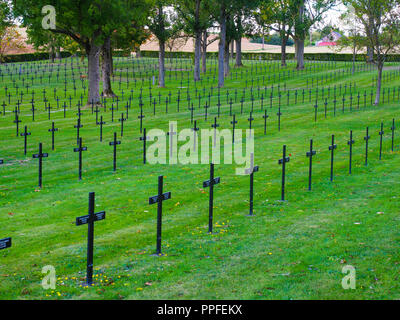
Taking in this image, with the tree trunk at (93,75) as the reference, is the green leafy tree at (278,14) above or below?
above

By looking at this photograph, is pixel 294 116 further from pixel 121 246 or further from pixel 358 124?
pixel 121 246

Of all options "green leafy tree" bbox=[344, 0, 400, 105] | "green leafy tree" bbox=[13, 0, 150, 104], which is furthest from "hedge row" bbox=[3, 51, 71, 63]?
"green leafy tree" bbox=[344, 0, 400, 105]

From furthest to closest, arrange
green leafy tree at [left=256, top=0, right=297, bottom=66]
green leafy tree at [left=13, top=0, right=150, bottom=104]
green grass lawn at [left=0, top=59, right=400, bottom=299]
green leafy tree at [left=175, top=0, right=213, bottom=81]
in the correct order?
green leafy tree at [left=256, top=0, right=297, bottom=66] → green leafy tree at [left=175, top=0, right=213, bottom=81] → green leafy tree at [left=13, top=0, right=150, bottom=104] → green grass lawn at [left=0, top=59, right=400, bottom=299]

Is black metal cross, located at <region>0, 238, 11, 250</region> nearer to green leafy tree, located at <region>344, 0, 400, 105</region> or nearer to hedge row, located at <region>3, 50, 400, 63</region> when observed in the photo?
green leafy tree, located at <region>344, 0, 400, 105</region>

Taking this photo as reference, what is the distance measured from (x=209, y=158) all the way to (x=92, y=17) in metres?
22.9

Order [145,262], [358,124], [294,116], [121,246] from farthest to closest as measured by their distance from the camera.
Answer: [294,116], [358,124], [121,246], [145,262]

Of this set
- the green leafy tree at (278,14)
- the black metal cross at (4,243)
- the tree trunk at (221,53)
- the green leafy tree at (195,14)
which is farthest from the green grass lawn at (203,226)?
the green leafy tree at (278,14)

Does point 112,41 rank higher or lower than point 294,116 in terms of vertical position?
higher

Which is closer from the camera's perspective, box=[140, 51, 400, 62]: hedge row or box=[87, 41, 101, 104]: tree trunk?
box=[87, 41, 101, 104]: tree trunk

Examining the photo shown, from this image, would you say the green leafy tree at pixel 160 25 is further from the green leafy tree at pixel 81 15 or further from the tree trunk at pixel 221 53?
the green leafy tree at pixel 81 15


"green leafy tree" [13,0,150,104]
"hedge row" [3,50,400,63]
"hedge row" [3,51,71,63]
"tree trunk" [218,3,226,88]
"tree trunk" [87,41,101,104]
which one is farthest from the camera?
"hedge row" [3,51,71,63]

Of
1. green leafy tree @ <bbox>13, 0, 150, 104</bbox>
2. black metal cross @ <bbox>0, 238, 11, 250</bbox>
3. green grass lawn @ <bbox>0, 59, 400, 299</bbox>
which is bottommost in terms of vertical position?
green grass lawn @ <bbox>0, 59, 400, 299</bbox>

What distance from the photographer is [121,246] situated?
449 inches
